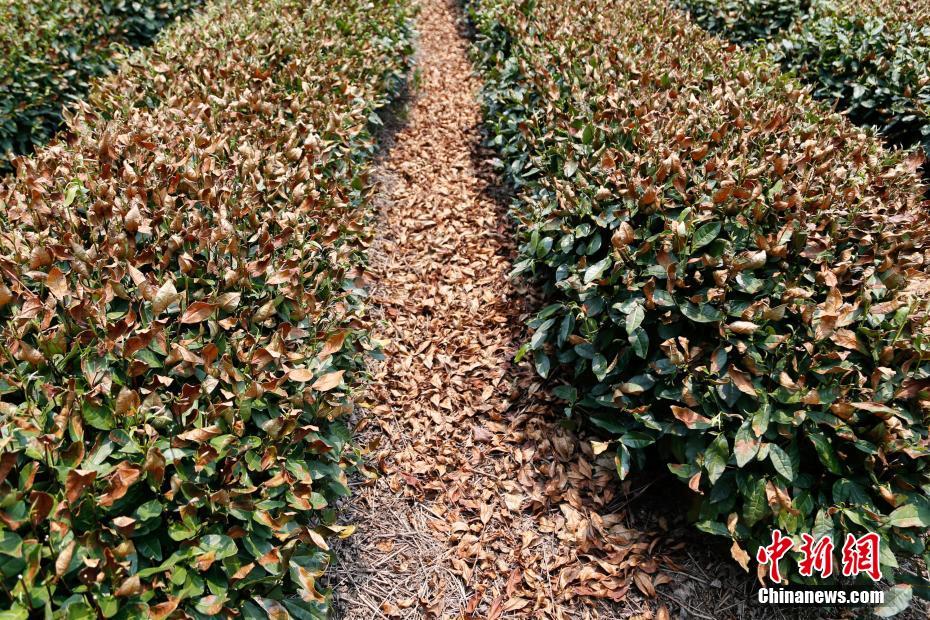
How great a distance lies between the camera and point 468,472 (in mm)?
2889

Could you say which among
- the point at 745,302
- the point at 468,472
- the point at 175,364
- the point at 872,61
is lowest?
the point at 468,472

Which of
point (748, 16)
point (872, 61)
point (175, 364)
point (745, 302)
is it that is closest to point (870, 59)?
point (872, 61)

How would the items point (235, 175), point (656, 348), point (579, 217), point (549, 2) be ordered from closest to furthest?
1. point (656, 348)
2. point (235, 175)
3. point (579, 217)
4. point (549, 2)

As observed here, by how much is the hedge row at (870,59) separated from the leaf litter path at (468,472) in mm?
2958

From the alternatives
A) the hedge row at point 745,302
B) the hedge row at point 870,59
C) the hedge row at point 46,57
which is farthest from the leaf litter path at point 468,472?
the hedge row at point 46,57

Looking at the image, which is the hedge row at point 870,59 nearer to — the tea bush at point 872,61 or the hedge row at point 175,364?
the tea bush at point 872,61

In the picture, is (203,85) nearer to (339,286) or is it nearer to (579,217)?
(339,286)

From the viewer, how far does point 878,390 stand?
1.99 metres

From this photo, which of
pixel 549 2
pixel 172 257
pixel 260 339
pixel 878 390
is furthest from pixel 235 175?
pixel 549 2

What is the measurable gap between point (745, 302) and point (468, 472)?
1.60 metres

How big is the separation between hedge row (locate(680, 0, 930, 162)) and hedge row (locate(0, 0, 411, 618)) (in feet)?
Result: 12.6

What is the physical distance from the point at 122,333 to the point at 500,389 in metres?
2.02

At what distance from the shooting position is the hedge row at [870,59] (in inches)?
159

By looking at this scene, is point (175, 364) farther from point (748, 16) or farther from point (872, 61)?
point (748, 16)
